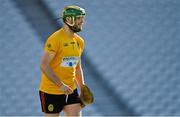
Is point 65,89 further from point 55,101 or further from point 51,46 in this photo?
point 51,46

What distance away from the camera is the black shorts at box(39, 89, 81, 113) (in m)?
4.18

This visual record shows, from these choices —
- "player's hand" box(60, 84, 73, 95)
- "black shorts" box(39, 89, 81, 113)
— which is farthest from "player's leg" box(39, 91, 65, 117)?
"player's hand" box(60, 84, 73, 95)

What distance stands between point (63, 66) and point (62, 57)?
0.08 meters

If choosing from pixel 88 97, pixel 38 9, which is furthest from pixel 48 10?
pixel 88 97

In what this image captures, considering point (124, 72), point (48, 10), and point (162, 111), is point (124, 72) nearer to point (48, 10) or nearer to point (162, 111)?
point (162, 111)

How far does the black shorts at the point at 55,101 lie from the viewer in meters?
4.18

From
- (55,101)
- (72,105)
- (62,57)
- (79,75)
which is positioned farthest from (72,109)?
(62,57)

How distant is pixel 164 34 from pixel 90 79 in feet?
3.70

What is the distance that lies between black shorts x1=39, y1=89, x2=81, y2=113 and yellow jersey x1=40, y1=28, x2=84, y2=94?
41 mm

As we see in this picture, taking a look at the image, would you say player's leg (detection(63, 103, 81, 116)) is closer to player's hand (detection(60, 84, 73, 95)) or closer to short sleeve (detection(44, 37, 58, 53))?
player's hand (detection(60, 84, 73, 95))

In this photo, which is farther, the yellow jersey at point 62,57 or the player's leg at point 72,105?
the player's leg at point 72,105

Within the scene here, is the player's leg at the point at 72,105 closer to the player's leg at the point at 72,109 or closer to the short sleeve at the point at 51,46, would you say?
the player's leg at the point at 72,109

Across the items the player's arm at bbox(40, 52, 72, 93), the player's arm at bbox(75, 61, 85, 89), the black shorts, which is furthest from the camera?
the player's arm at bbox(75, 61, 85, 89)

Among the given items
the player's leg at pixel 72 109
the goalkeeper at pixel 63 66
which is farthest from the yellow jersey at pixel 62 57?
the player's leg at pixel 72 109
